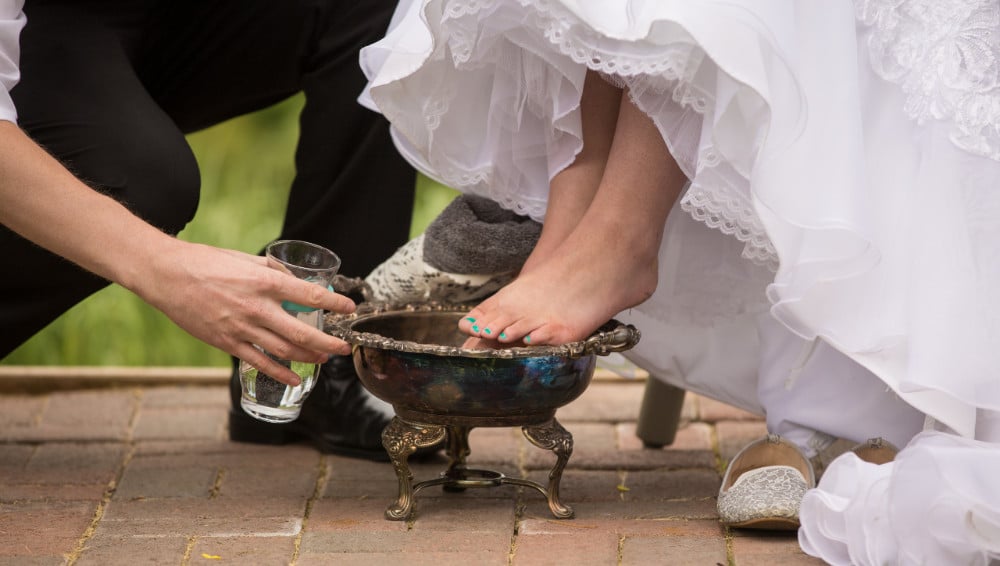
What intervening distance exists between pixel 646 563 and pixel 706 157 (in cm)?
47

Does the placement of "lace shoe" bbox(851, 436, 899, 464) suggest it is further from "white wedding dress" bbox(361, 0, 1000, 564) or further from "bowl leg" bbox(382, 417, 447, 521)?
"bowl leg" bbox(382, 417, 447, 521)

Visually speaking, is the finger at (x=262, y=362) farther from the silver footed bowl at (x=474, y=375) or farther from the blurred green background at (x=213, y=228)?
the blurred green background at (x=213, y=228)

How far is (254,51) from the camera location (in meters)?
2.02

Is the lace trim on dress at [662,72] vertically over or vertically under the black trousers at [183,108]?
over

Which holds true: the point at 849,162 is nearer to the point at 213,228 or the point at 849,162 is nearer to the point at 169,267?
the point at 169,267

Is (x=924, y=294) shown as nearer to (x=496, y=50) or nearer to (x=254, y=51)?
(x=496, y=50)

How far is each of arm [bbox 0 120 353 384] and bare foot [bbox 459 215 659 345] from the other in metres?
0.19

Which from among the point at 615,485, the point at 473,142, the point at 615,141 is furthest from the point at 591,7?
the point at 615,485

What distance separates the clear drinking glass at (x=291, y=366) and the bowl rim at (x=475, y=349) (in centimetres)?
5

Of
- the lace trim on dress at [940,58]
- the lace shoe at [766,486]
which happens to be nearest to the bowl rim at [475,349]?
the lace shoe at [766,486]

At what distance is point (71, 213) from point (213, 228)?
5.81 ft

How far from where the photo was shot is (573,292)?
1.48m

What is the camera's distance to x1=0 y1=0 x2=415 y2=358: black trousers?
1.79 m

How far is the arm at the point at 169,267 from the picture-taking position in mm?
1338
